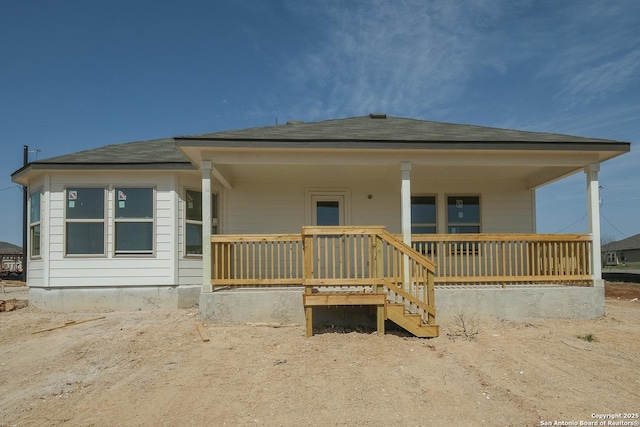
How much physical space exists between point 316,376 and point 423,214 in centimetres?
633

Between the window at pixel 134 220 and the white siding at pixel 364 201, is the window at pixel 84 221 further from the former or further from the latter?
the white siding at pixel 364 201

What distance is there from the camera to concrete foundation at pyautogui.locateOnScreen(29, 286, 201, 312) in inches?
358

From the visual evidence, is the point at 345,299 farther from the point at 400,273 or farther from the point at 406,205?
the point at 406,205

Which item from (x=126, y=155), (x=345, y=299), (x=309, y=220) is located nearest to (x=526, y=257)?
(x=345, y=299)

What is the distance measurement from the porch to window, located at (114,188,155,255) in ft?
7.27

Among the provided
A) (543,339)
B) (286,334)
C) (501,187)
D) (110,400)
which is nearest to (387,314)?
(286,334)

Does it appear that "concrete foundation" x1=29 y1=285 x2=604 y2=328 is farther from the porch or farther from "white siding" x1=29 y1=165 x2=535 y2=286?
"white siding" x1=29 y1=165 x2=535 y2=286

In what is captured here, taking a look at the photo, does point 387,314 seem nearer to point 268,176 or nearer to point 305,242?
point 305,242

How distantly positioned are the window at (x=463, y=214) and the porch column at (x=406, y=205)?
2925 millimetres

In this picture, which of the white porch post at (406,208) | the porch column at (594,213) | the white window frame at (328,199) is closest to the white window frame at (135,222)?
the white window frame at (328,199)

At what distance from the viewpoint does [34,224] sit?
32.6 feet

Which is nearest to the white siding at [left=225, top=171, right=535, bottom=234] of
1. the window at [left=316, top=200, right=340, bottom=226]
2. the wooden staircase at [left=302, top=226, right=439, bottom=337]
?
the window at [left=316, top=200, right=340, bottom=226]

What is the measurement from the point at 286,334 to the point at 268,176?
450 centimetres

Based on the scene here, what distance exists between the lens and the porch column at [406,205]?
7919 millimetres
